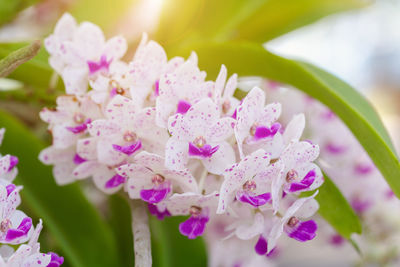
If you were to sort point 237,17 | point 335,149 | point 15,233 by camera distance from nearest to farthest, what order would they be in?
point 15,233 < point 335,149 < point 237,17

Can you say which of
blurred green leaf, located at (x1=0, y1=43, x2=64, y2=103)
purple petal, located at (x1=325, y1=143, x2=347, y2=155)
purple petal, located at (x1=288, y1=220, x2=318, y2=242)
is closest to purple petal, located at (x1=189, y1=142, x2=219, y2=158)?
purple petal, located at (x1=288, y1=220, x2=318, y2=242)

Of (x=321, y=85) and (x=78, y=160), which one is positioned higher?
(x=321, y=85)

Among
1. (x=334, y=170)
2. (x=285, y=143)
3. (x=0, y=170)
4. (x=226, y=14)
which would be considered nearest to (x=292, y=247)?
(x=334, y=170)

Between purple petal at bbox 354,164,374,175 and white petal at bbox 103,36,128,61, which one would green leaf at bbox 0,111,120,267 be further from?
purple petal at bbox 354,164,374,175

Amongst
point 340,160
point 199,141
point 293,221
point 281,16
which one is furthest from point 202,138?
point 281,16

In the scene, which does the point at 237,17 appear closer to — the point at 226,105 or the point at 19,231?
the point at 226,105

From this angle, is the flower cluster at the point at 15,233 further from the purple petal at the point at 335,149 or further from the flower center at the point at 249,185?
the purple petal at the point at 335,149
